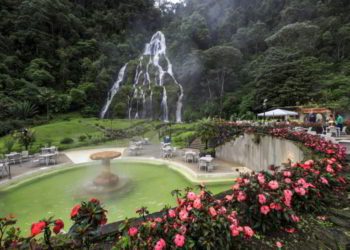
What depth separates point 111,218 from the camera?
569 centimetres

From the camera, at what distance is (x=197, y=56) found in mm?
34219

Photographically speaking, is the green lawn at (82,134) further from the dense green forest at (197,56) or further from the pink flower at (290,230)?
the pink flower at (290,230)

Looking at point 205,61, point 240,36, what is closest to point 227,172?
point 205,61

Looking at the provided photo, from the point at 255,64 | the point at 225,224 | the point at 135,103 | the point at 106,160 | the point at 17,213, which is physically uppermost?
the point at 255,64

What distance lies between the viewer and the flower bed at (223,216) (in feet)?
5.37

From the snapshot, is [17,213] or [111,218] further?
[17,213]

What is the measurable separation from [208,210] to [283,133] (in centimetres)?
698

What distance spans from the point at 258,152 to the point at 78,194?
321 inches

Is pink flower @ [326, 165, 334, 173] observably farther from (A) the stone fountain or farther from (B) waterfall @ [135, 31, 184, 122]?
(B) waterfall @ [135, 31, 184, 122]

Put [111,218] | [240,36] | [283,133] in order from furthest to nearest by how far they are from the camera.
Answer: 1. [240,36]
2. [283,133]
3. [111,218]

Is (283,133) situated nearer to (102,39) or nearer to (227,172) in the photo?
(227,172)

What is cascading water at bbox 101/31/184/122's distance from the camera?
3134 cm

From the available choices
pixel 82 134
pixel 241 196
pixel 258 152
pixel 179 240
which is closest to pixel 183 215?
pixel 179 240

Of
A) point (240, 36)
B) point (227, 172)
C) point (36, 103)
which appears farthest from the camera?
point (240, 36)
